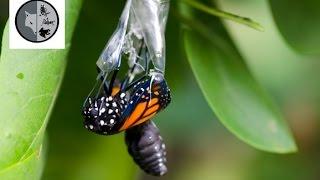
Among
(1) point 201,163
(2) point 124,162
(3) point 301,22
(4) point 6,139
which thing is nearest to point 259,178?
(1) point 201,163

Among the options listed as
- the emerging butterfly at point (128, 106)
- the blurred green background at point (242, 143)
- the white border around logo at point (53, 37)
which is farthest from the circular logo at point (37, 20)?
the blurred green background at point (242, 143)

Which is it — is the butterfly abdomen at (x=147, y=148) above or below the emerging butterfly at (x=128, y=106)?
below

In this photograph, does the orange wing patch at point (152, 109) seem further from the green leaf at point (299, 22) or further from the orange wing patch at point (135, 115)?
the green leaf at point (299, 22)

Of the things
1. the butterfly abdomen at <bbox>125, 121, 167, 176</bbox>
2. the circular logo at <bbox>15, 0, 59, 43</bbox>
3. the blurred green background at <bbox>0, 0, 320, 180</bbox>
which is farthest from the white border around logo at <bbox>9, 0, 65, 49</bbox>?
the blurred green background at <bbox>0, 0, 320, 180</bbox>

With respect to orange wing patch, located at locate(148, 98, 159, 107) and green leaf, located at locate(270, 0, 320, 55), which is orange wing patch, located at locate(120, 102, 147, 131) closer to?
orange wing patch, located at locate(148, 98, 159, 107)

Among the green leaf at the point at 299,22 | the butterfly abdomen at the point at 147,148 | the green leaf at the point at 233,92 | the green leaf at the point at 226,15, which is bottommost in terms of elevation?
the butterfly abdomen at the point at 147,148
